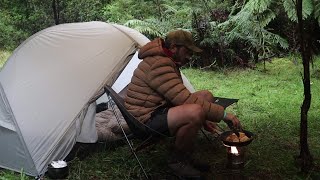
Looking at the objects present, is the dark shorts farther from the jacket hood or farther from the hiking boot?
the jacket hood

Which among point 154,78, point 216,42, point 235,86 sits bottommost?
point 235,86

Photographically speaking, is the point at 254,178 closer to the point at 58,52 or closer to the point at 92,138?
the point at 92,138

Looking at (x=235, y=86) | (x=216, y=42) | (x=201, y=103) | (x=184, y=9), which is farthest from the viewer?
(x=184, y=9)

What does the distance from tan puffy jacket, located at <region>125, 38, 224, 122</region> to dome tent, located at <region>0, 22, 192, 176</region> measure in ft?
2.27

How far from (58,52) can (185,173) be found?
A: 1.82 metres

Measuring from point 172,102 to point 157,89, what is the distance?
155 mm

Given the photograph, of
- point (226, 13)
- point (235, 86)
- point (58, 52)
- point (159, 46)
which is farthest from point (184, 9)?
point (159, 46)

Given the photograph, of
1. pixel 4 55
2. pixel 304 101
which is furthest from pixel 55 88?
pixel 4 55

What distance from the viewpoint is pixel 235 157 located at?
344cm

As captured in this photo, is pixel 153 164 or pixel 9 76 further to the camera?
pixel 9 76

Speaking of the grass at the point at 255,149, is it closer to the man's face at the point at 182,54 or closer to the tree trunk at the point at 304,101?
the tree trunk at the point at 304,101

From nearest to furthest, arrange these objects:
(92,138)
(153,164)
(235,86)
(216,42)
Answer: (153,164), (92,138), (235,86), (216,42)

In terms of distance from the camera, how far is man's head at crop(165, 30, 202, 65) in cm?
315

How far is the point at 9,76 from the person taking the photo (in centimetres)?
405
